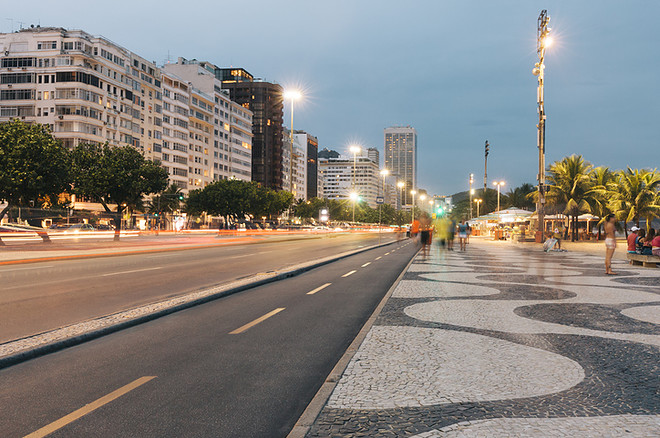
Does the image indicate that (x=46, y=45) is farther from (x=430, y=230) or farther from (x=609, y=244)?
(x=609, y=244)

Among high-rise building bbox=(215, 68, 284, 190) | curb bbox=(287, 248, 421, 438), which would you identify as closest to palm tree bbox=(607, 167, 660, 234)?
curb bbox=(287, 248, 421, 438)

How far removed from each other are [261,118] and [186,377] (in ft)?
506

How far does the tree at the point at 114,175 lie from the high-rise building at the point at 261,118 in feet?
327

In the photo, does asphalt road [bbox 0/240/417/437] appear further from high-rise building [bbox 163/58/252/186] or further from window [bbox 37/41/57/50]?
high-rise building [bbox 163/58/252/186]

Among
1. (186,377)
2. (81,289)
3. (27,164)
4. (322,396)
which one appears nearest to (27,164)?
(27,164)

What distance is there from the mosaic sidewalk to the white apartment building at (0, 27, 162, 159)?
7998 cm

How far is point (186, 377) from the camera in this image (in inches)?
192

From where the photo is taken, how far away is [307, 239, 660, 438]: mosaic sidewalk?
3637 millimetres

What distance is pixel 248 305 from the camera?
9.37 metres

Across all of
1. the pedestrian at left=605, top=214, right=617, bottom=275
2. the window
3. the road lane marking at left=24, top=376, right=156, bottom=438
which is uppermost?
the window

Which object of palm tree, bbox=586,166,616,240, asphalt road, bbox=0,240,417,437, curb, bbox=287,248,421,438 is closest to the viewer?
curb, bbox=287,248,421,438

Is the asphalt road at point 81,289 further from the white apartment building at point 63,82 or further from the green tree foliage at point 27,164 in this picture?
the white apartment building at point 63,82

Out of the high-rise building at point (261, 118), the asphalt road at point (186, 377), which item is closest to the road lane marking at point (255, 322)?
the asphalt road at point (186, 377)

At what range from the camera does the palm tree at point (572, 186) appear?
4366cm
